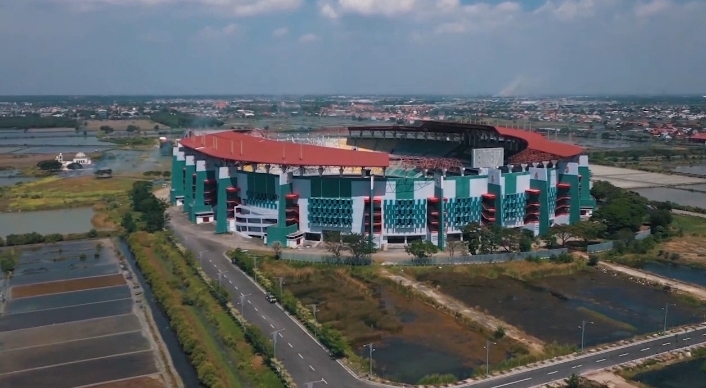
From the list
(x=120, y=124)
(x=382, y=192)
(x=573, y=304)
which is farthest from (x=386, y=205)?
(x=120, y=124)

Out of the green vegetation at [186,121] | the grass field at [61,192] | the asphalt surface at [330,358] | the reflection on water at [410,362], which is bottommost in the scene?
the reflection on water at [410,362]

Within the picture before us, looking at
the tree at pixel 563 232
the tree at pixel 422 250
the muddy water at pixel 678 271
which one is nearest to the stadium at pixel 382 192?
the tree at pixel 563 232

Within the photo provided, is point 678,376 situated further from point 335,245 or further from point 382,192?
point 382,192

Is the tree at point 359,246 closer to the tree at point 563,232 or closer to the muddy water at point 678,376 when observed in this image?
the tree at point 563,232

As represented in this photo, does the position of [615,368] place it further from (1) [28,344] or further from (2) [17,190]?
(2) [17,190]

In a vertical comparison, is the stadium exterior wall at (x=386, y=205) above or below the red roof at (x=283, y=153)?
below

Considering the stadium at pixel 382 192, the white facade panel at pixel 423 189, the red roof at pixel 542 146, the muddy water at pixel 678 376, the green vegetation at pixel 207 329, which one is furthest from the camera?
the red roof at pixel 542 146

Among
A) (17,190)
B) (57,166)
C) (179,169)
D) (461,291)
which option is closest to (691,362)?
(461,291)

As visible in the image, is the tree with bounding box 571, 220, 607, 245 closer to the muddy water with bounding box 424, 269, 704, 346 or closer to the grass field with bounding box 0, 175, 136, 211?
the muddy water with bounding box 424, 269, 704, 346
